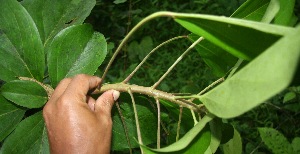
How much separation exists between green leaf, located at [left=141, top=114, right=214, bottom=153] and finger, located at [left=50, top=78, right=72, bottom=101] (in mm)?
422

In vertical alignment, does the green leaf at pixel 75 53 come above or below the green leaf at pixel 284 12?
below

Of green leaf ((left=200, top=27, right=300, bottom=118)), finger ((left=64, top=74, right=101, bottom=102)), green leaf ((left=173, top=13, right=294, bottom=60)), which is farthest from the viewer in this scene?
finger ((left=64, top=74, right=101, bottom=102))

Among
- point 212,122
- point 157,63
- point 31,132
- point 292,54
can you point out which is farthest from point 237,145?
point 157,63

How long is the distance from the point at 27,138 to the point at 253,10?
72 cm

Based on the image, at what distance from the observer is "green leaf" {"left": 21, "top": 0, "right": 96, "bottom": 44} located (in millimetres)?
1239

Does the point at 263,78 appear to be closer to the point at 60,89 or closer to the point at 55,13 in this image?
the point at 60,89

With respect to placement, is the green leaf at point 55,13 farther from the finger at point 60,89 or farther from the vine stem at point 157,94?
the vine stem at point 157,94

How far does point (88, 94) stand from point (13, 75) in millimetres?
242

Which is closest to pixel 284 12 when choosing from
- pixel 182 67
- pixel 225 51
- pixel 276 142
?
pixel 225 51

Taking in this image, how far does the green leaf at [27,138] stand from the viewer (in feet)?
3.59

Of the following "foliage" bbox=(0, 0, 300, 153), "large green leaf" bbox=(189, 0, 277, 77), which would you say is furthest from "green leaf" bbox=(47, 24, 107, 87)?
"large green leaf" bbox=(189, 0, 277, 77)

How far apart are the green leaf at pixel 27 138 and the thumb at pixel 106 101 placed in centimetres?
23

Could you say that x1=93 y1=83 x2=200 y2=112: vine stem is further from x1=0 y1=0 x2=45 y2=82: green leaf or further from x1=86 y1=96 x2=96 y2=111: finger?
x1=0 y1=0 x2=45 y2=82: green leaf

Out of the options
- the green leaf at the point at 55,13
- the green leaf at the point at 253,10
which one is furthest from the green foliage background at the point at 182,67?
the green leaf at the point at 253,10
